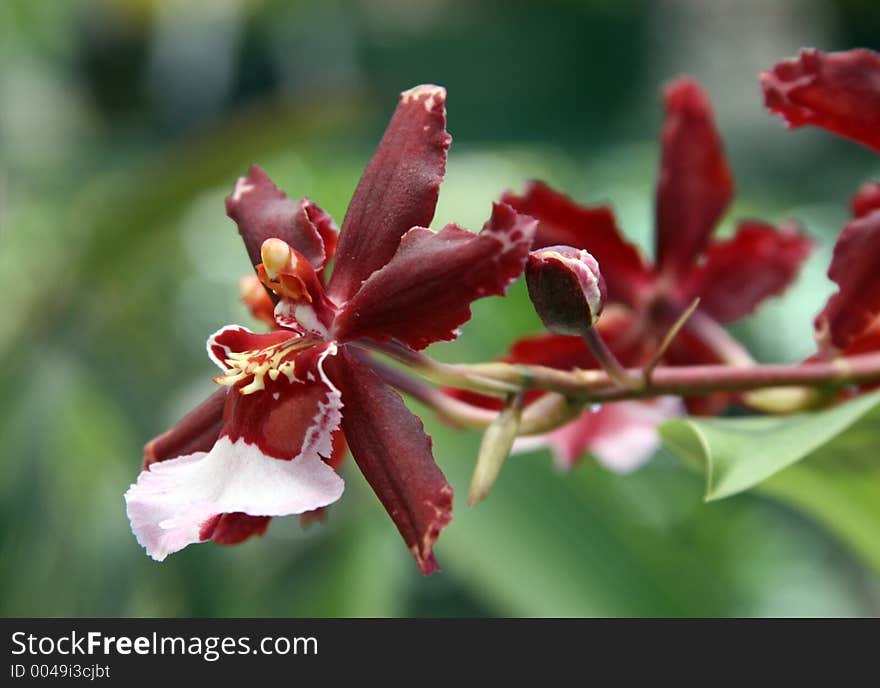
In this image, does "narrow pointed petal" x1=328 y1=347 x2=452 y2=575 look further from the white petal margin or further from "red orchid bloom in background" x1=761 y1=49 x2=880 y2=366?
"red orchid bloom in background" x1=761 y1=49 x2=880 y2=366

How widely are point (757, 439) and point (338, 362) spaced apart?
0.78ft

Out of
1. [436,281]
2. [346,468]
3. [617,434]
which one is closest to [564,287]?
[436,281]

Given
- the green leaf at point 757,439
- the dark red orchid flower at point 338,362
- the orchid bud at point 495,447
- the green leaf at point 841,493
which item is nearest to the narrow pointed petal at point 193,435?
the dark red orchid flower at point 338,362

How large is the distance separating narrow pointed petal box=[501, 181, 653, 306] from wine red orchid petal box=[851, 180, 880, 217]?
21 centimetres

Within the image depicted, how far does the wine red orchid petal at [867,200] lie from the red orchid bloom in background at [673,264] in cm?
15

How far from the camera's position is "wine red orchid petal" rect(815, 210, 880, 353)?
23.0 inches

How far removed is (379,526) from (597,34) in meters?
3.78

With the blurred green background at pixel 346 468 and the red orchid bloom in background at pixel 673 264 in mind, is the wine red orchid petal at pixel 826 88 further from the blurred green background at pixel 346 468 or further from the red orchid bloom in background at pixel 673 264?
the blurred green background at pixel 346 468

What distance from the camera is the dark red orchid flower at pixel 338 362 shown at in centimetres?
48

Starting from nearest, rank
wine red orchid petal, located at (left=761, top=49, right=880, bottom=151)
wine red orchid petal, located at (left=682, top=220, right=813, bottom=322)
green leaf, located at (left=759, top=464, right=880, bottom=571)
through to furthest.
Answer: wine red orchid petal, located at (left=761, top=49, right=880, bottom=151), green leaf, located at (left=759, top=464, right=880, bottom=571), wine red orchid petal, located at (left=682, top=220, right=813, bottom=322)

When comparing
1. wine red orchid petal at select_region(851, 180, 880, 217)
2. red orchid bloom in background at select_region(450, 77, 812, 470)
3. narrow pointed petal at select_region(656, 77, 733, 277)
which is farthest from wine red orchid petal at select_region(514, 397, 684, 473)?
wine red orchid petal at select_region(851, 180, 880, 217)

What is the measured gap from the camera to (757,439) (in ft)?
1.85

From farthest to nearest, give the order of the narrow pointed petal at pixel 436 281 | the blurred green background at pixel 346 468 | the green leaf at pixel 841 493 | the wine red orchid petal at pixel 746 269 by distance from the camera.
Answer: the blurred green background at pixel 346 468 < the wine red orchid petal at pixel 746 269 < the green leaf at pixel 841 493 < the narrow pointed petal at pixel 436 281
